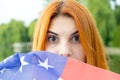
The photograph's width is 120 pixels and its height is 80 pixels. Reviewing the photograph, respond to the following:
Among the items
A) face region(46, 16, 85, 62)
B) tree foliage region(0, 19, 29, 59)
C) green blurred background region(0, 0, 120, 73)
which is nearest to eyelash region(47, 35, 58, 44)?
face region(46, 16, 85, 62)

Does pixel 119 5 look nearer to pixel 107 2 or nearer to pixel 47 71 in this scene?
pixel 107 2

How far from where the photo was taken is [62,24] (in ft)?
5.94

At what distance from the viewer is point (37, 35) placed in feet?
6.29

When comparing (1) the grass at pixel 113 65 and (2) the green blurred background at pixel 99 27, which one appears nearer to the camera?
(1) the grass at pixel 113 65

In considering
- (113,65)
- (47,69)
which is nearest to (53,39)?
(47,69)

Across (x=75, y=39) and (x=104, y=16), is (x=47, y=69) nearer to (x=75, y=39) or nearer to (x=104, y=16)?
(x=75, y=39)

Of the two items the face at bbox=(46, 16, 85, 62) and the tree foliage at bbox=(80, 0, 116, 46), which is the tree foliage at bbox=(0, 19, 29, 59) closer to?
the tree foliage at bbox=(80, 0, 116, 46)

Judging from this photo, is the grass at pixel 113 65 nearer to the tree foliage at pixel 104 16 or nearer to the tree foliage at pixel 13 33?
the tree foliage at pixel 104 16

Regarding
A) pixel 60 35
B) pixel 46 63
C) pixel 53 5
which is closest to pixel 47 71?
pixel 46 63

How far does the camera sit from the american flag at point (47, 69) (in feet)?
5.44

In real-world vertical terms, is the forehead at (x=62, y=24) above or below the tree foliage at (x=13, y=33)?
above

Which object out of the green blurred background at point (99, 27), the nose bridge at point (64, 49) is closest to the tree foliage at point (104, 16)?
the green blurred background at point (99, 27)

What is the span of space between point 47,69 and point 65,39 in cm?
17

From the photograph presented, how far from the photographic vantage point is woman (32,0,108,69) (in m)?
1.79
